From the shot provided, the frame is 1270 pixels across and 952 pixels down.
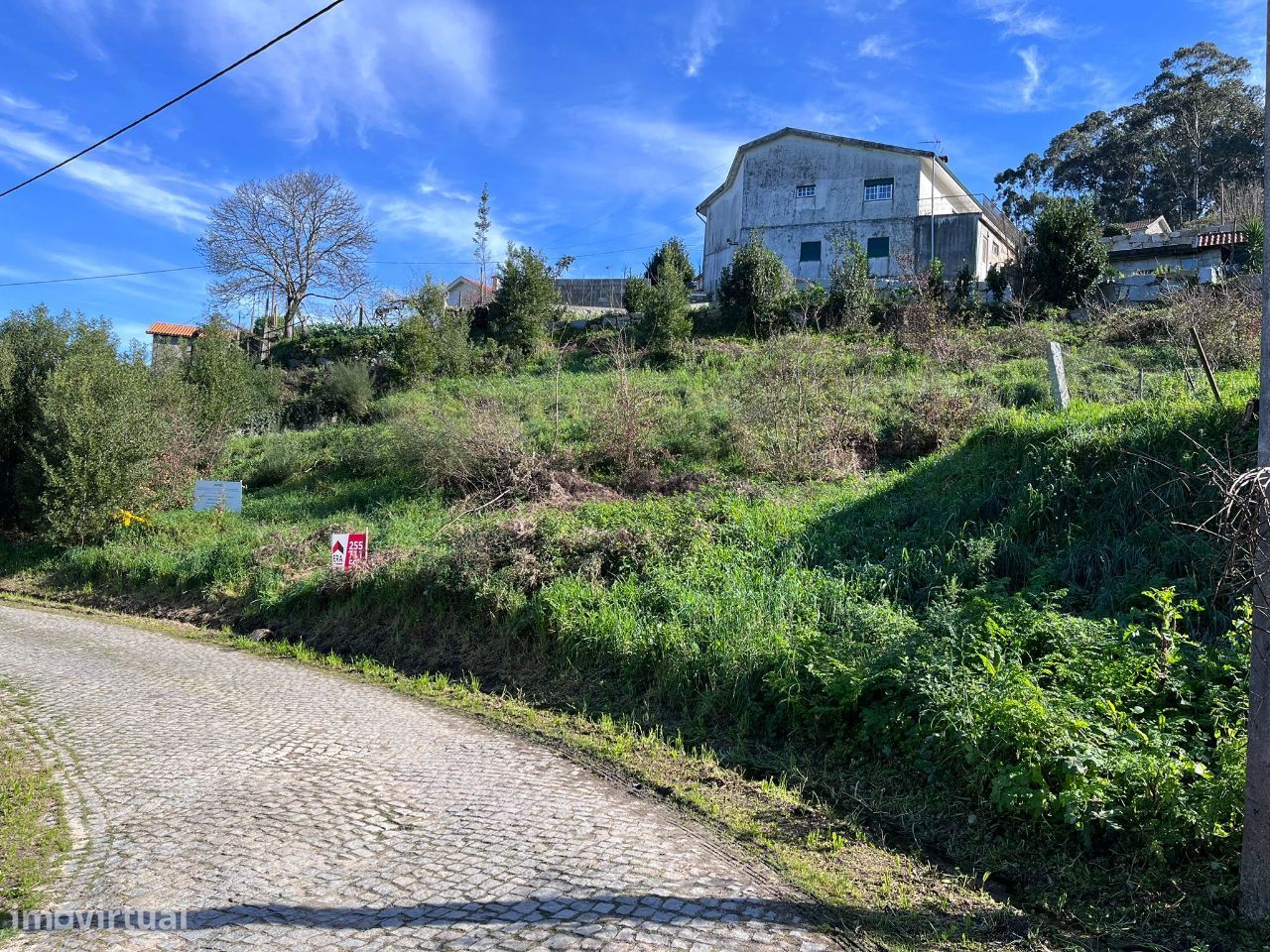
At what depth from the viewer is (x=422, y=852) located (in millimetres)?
4340

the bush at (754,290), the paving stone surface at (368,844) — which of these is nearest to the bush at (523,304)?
the bush at (754,290)

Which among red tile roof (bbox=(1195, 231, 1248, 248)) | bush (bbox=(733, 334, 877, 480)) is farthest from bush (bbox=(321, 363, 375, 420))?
red tile roof (bbox=(1195, 231, 1248, 248))

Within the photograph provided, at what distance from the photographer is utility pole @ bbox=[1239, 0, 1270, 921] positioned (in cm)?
357

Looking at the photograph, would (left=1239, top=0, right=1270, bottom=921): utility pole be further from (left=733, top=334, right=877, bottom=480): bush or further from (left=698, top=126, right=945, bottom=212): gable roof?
(left=698, top=126, right=945, bottom=212): gable roof

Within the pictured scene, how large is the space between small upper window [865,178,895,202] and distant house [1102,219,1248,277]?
28.4 feet

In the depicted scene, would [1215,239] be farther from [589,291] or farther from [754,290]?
[589,291]

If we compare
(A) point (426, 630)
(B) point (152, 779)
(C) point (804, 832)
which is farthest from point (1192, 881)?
(A) point (426, 630)

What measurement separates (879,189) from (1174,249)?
11251 mm

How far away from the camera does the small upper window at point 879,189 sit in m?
33.0

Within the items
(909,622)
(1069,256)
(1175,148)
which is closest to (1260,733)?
(909,622)

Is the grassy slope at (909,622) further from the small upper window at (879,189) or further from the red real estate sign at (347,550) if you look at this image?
the small upper window at (879,189)

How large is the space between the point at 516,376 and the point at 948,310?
13.4 metres

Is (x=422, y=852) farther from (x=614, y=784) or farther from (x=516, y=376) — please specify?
(x=516, y=376)

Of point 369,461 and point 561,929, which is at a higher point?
point 369,461
